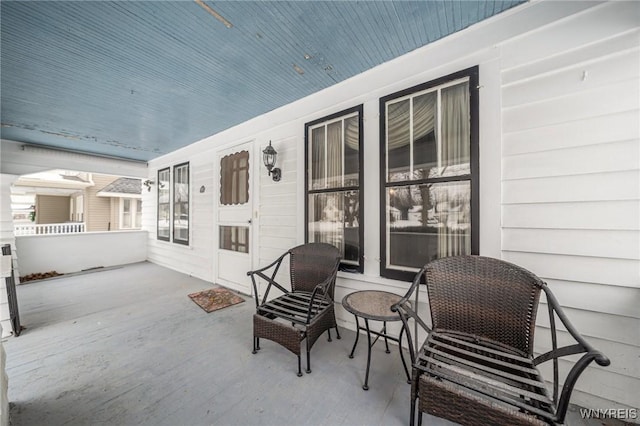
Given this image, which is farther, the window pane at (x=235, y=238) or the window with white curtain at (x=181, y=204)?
the window with white curtain at (x=181, y=204)

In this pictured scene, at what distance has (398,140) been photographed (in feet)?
7.52

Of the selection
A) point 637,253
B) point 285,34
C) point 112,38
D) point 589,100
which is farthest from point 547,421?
point 112,38

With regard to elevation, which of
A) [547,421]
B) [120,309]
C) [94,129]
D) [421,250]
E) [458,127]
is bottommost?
[120,309]

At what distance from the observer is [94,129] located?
3949mm

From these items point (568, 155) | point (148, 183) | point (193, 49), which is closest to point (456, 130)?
point (568, 155)

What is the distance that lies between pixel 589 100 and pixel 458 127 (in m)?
0.76

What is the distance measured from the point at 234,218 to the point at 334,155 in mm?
2244

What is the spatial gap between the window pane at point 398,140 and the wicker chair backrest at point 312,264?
1.01 meters

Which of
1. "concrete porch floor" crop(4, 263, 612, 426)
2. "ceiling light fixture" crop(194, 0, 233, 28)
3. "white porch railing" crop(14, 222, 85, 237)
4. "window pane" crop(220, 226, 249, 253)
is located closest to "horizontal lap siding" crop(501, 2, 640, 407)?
"concrete porch floor" crop(4, 263, 612, 426)

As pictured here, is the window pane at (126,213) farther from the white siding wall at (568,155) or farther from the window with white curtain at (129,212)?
the white siding wall at (568,155)

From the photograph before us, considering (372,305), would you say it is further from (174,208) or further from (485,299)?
(174,208)

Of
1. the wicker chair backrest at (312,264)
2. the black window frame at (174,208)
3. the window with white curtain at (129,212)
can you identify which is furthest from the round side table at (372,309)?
the window with white curtain at (129,212)

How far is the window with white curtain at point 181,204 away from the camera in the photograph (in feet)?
16.6

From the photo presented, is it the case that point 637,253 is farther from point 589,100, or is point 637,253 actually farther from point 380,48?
point 380,48
